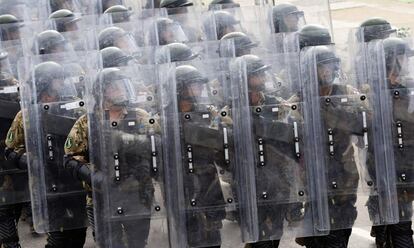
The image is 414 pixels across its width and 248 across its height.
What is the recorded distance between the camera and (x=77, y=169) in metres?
8.41

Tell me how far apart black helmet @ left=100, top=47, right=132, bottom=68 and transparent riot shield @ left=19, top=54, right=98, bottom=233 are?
0.17m

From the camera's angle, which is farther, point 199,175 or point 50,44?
point 50,44

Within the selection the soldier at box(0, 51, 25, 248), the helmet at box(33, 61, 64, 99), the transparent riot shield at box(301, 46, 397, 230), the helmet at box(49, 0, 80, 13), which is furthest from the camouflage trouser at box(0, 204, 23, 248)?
the helmet at box(49, 0, 80, 13)

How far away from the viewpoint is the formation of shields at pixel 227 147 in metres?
7.96

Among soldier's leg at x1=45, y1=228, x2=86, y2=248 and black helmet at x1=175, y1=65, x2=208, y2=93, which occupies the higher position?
black helmet at x1=175, y1=65, x2=208, y2=93

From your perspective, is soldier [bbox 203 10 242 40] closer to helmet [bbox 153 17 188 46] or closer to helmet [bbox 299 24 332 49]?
helmet [bbox 153 17 188 46]

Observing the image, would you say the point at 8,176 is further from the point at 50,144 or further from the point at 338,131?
the point at 338,131

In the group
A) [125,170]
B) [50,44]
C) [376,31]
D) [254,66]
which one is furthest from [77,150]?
[376,31]

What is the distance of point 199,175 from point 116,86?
966 millimetres

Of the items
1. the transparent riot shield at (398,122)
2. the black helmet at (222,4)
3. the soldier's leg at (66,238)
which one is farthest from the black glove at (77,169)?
the black helmet at (222,4)

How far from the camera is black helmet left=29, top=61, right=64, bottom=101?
8.76 meters

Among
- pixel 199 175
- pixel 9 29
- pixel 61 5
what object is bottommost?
pixel 199 175

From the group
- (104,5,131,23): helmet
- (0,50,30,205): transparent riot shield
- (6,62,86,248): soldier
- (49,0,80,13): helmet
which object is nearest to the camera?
(6,62,86,248): soldier

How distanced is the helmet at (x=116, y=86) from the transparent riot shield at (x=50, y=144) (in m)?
0.45
